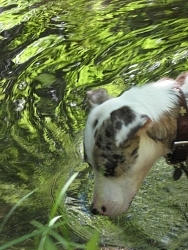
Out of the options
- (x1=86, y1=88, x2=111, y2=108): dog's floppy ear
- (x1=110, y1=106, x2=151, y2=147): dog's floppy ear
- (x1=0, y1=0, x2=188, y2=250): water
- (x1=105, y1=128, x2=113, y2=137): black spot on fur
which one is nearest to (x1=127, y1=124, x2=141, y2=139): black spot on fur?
(x1=110, y1=106, x2=151, y2=147): dog's floppy ear

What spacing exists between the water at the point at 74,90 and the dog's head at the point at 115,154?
43 centimetres

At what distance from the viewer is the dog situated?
3902 millimetres

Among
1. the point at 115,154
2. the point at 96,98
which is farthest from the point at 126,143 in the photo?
the point at 96,98

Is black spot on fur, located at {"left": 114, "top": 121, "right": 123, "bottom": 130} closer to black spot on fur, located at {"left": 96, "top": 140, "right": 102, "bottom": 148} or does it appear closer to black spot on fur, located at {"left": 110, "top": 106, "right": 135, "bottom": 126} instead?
black spot on fur, located at {"left": 110, "top": 106, "right": 135, "bottom": 126}

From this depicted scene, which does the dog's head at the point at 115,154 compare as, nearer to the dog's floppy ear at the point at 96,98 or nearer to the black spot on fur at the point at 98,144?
the black spot on fur at the point at 98,144

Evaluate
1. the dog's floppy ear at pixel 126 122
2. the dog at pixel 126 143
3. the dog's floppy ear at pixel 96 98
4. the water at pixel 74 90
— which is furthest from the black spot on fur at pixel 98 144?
the water at pixel 74 90

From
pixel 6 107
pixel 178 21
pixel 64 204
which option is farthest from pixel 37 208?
pixel 178 21

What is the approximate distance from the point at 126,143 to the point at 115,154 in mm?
124

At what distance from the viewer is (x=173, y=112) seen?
4.02m

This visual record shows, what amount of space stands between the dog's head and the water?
0.43 m

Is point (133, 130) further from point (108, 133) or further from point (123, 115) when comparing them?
point (108, 133)

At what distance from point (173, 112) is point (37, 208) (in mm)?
1591

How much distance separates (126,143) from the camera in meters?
3.88

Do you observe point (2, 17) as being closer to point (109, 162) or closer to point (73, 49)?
point (73, 49)
